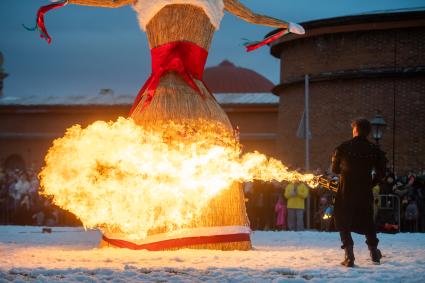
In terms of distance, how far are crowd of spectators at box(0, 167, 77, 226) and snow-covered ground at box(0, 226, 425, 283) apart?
8602 millimetres

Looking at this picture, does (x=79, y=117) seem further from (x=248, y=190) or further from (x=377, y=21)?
(x=248, y=190)

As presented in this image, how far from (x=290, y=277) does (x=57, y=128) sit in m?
32.1

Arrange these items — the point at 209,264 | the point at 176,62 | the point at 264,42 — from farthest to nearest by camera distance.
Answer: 1. the point at 264,42
2. the point at 176,62
3. the point at 209,264

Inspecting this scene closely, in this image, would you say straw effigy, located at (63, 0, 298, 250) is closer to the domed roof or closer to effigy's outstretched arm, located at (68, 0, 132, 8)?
effigy's outstretched arm, located at (68, 0, 132, 8)

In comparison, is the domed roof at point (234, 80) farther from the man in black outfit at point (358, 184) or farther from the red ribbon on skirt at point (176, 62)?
the man in black outfit at point (358, 184)

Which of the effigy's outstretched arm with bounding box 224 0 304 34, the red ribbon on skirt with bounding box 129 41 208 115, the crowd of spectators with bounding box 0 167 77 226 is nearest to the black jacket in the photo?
the red ribbon on skirt with bounding box 129 41 208 115

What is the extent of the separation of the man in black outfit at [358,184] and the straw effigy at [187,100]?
1.77m

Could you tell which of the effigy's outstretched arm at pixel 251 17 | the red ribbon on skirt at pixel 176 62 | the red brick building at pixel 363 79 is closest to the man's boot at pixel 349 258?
the red ribbon on skirt at pixel 176 62

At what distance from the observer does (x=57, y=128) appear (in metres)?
40.6

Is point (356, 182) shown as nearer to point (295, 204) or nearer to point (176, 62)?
point (176, 62)

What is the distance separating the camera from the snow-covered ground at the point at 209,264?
30.8ft

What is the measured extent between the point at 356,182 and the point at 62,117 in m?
30.6

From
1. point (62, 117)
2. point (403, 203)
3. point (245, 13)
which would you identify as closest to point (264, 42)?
point (245, 13)

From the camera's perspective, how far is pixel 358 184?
1131 cm
